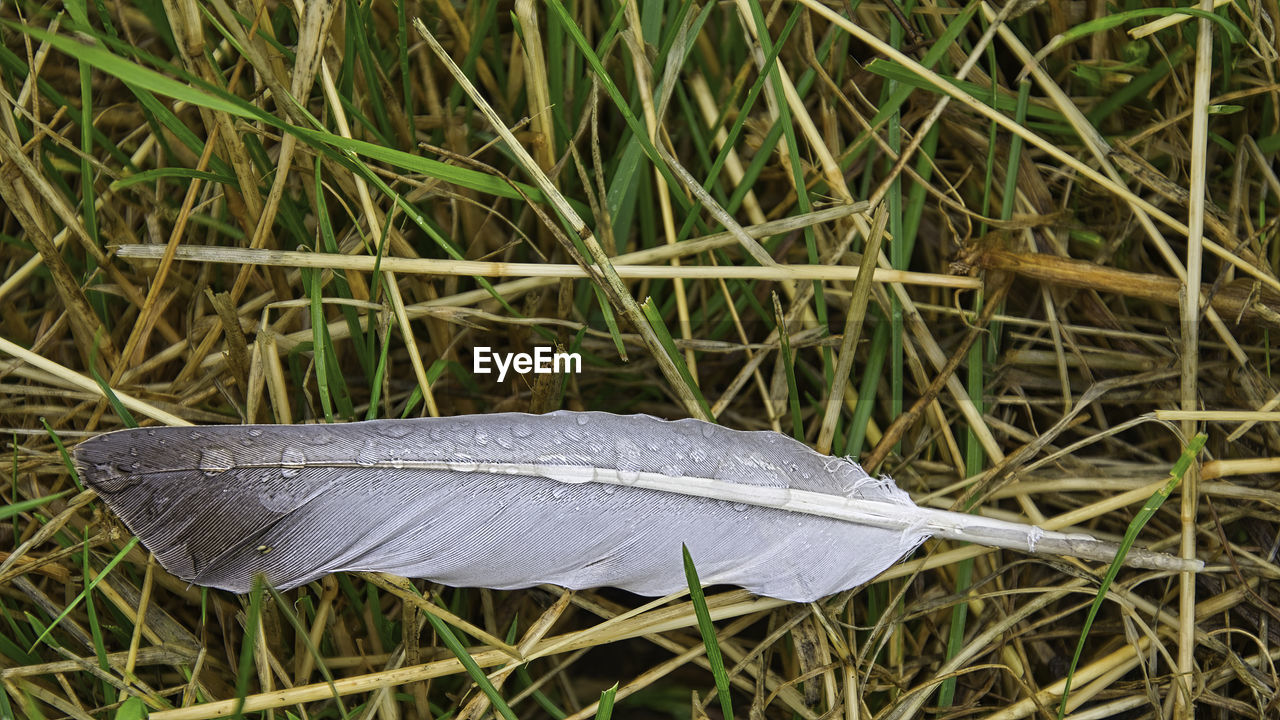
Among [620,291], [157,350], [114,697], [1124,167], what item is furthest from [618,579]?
[1124,167]

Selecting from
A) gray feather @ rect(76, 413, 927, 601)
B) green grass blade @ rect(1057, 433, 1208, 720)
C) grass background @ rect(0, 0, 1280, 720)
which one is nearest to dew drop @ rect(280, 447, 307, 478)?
gray feather @ rect(76, 413, 927, 601)

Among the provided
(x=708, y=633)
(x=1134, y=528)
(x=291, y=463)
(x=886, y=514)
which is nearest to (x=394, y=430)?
(x=291, y=463)

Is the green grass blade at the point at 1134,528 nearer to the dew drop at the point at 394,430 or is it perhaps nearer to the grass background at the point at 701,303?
the grass background at the point at 701,303

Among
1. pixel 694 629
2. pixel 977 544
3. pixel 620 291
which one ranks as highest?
pixel 620 291

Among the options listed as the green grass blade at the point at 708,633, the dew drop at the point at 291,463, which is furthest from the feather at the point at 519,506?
the green grass blade at the point at 708,633

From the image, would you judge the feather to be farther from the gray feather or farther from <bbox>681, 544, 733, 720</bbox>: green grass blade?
<bbox>681, 544, 733, 720</bbox>: green grass blade

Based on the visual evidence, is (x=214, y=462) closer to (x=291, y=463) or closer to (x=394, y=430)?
(x=291, y=463)

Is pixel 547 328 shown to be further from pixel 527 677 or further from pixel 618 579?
pixel 527 677
